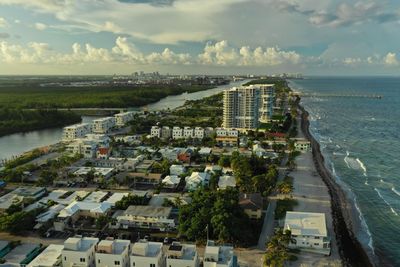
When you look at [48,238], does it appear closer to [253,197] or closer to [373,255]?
[253,197]

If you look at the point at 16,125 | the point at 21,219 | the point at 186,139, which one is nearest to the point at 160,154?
the point at 186,139

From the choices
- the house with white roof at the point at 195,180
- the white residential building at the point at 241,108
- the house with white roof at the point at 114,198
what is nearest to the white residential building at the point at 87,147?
the house with white roof at the point at 114,198

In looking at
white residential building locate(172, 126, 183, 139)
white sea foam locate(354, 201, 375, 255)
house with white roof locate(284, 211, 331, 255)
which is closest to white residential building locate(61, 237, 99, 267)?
house with white roof locate(284, 211, 331, 255)

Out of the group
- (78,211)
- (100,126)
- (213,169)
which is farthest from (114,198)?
(100,126)

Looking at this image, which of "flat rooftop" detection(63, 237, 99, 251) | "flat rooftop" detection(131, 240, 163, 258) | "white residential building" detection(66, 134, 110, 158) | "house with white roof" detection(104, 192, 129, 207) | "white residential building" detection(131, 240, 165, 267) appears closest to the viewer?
"white residential building" detection(131, 240, 165, 267)

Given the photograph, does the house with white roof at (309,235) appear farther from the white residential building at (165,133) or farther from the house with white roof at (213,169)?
the white residential building at (165,133)

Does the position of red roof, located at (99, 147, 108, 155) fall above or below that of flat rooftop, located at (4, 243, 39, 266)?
above

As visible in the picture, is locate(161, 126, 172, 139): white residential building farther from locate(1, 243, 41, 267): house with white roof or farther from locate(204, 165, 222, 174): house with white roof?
locate(1, 243, 41, 267): house with white roof
